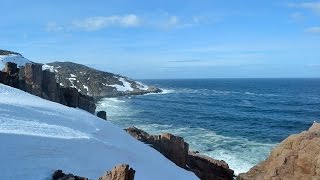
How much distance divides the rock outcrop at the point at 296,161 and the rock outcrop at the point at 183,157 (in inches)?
87.1

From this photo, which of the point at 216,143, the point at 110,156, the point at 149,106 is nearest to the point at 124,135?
the point at 110,156

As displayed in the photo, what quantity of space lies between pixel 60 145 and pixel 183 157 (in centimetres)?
1340

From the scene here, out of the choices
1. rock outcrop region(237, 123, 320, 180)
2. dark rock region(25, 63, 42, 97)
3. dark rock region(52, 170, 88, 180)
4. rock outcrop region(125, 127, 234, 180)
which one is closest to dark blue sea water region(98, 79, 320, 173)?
rock outcrop region(125, 127, 234, 180)

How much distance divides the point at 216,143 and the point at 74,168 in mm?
39188

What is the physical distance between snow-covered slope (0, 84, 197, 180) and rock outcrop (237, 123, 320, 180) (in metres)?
5.68

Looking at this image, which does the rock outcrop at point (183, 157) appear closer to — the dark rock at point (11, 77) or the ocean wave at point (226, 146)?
the ocean wave at point (226, 146)

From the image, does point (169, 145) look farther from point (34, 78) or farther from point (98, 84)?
point (98, 84)

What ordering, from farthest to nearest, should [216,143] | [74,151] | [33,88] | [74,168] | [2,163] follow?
[216,143]
[33,88]
[74,151]
[74,168]
[2,163]

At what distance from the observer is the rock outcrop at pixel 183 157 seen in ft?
98.7

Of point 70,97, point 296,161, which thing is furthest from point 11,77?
point 296,161

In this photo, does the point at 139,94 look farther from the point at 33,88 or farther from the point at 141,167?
the point at 141,167

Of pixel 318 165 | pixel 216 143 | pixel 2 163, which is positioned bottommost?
pixel 216 143

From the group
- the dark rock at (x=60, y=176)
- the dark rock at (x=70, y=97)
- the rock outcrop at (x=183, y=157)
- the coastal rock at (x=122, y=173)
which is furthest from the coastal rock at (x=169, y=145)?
the coastal rock at (x=122, y=173)

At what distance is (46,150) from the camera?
17516 millimetres
